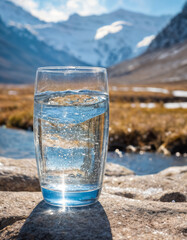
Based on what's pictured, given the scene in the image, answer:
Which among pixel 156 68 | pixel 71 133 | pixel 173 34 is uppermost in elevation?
pixel 173 34

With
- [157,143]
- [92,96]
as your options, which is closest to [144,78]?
[157,143]

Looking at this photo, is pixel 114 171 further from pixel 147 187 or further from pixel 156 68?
pixel 156 68

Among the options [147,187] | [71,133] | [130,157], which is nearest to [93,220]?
[71,133]

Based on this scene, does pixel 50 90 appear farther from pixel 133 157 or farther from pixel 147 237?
pixel 133 157

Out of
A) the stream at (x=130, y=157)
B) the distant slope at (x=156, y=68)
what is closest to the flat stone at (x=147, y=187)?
the stream at (x=130, y=157)

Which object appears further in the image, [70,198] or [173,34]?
[173,34]

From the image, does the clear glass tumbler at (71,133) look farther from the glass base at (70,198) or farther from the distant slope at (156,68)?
the distant slope at (156,68)

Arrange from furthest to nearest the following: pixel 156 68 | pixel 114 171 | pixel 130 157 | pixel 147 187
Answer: pixel 156 68
pixel 130 157
pixel 114 171
pixel 147 187
